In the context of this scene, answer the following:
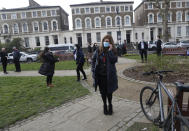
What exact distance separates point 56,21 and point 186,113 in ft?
156

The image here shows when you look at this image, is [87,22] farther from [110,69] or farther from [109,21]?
[110,69]

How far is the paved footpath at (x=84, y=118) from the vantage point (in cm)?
362

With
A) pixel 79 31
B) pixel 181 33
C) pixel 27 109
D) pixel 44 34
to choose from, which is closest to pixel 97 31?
pixel 79 31

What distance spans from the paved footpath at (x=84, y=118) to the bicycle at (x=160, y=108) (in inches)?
12.8

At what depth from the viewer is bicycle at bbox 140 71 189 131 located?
239 centimetres

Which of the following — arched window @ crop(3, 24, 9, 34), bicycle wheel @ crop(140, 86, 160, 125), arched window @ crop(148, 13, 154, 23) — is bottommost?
bicycle wheel @ crop(140, 86, 160, 125)

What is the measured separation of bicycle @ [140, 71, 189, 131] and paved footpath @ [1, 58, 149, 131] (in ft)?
1.07

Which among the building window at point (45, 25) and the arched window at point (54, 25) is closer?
the arched window at point (54, 25)

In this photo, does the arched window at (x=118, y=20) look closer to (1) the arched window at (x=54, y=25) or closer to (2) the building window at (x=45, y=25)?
(1) the arched window at (x=54, y=25)

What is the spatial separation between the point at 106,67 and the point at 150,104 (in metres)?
1.33

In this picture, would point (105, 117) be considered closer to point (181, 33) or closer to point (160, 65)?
point (160, 65)

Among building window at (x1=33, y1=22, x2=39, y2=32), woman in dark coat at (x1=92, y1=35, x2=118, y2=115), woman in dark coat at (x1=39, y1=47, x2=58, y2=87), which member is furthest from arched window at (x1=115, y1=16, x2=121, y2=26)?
woman in dark coat at (x1=92, y1=35, x2=118, y2=115)

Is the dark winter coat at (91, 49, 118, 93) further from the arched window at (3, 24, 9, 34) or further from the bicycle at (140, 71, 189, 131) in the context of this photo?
the arched window at (3, 24, 9, 34)

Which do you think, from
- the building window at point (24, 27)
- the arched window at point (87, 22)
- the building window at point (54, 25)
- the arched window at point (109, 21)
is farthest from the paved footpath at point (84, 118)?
the building window at point (24, 27)
